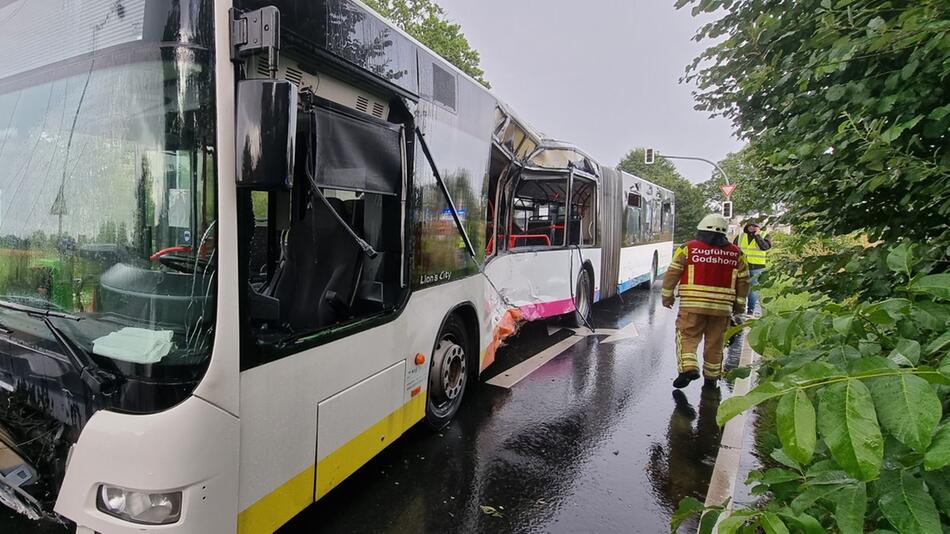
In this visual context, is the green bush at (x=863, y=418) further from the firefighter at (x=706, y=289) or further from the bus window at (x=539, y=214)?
the bus window at (x=539, y=214)

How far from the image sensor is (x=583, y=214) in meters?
9.15

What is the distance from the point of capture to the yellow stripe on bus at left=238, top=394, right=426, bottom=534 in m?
2.23

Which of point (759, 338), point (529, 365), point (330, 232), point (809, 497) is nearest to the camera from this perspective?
point (809, 497)

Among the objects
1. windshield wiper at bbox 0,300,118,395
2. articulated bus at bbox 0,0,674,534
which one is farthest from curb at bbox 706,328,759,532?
windshield wiper at bbox 0,300,118,395

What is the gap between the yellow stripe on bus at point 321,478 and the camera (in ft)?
7.31

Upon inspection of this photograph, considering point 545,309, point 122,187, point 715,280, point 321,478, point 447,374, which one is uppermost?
point 122,187

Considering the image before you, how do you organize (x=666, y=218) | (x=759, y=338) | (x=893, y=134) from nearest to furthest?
(x=759, y=338), (x=893, y=134), (x=666, y=218)

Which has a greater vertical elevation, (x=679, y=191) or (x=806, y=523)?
(x=679, y=191)

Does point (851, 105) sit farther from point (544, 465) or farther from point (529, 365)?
point (529, 365)

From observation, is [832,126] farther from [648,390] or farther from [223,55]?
[648,390]

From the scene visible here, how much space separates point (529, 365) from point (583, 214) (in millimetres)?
3841

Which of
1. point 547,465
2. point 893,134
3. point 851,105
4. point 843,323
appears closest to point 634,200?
point 547,465

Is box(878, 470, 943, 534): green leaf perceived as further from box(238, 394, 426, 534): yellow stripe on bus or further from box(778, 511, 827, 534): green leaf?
box(238, 394, 426, 534): yellow stripe on bus

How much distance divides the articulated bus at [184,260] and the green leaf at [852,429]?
70.7 inches
